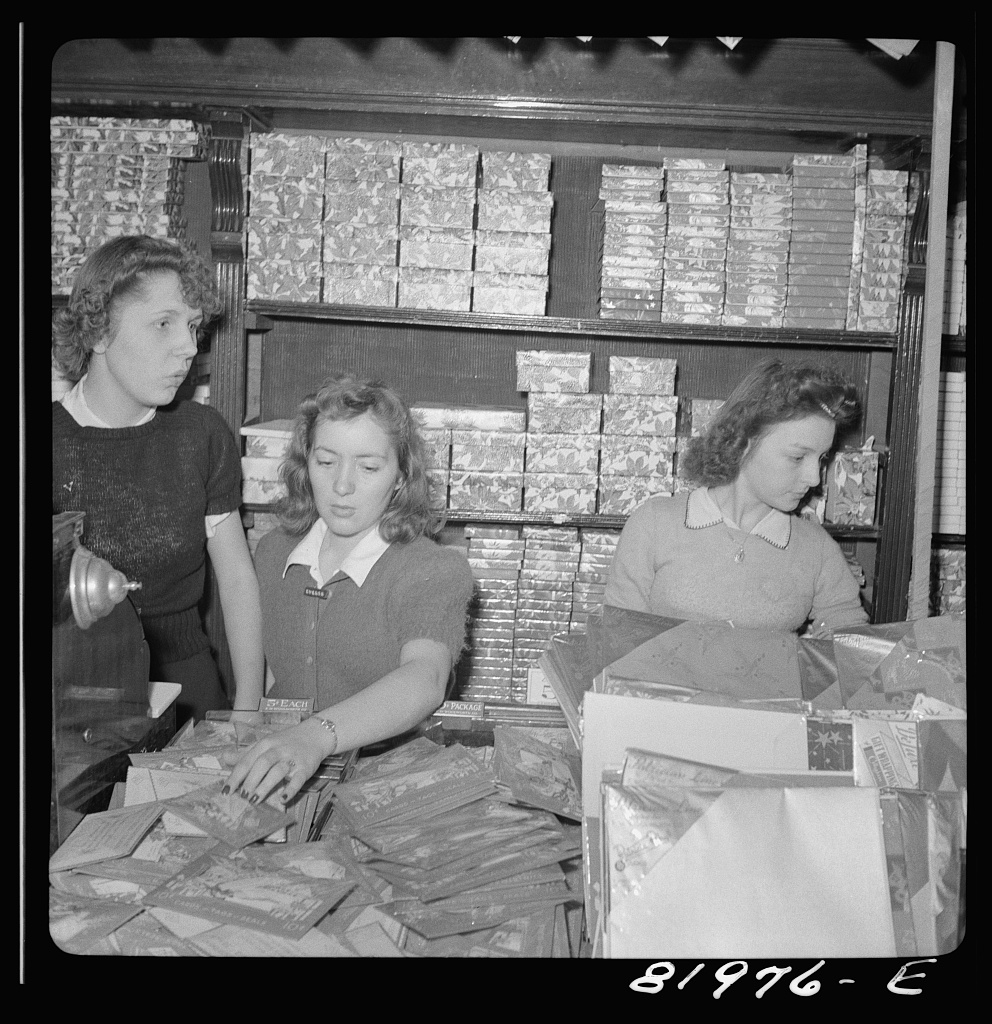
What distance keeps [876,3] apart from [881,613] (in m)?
1.27

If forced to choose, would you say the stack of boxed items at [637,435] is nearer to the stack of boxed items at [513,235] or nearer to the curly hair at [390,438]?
the stack of boxed items at [513,235]

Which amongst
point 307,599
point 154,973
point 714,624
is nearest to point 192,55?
point 307,599

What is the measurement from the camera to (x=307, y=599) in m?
1.83

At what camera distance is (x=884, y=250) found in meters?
2.00

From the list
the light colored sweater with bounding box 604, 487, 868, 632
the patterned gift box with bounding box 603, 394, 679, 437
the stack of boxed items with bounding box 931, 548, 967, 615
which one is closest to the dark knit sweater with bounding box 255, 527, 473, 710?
the light colored sweater with bounding box 604, 487, 868, 632

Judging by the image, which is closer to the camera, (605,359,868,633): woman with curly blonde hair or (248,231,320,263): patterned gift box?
(605,359,868,633): woman with curly blonde hair

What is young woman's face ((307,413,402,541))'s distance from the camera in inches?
70.2

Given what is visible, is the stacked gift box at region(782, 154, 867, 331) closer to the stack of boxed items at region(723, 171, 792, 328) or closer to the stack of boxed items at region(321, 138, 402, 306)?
the stack of boxed items at region(723, 171, 792, 328)

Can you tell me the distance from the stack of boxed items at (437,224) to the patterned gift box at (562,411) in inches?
9.8

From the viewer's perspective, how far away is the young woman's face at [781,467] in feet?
6.18

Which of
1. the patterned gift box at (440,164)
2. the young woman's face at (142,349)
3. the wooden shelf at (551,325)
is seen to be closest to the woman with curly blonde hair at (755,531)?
the wooden shelf at (551,325)

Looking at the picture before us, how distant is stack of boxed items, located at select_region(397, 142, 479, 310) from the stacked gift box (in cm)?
67

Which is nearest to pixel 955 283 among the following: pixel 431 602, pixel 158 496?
pixel 431 602
